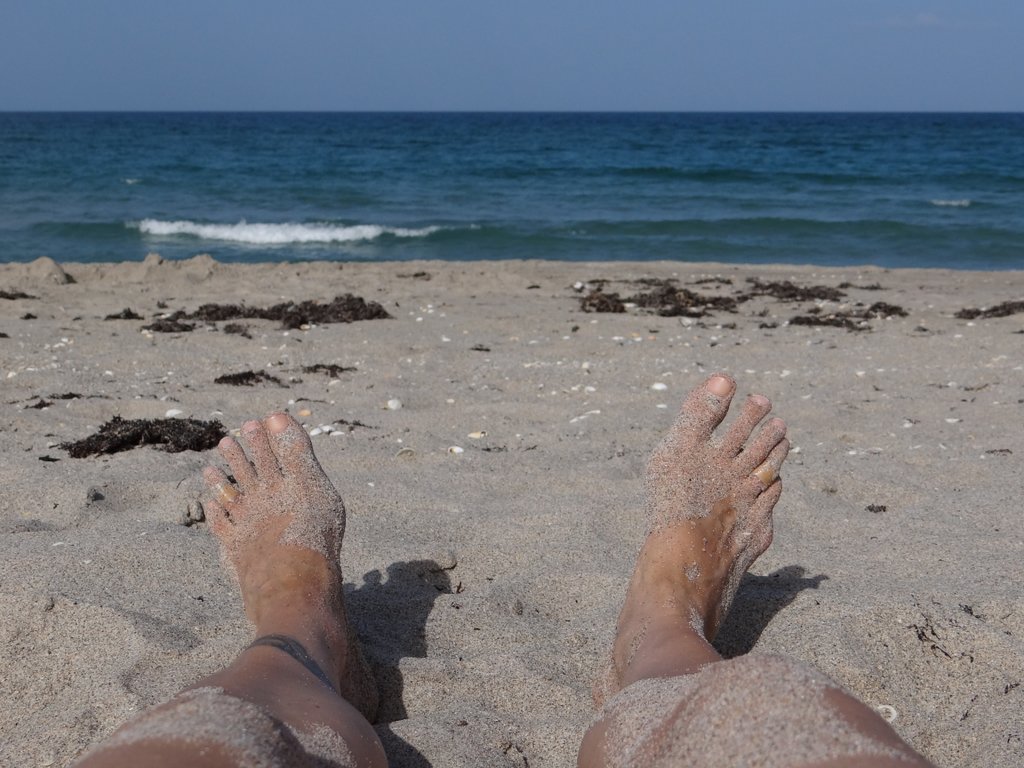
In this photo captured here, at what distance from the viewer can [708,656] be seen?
1756mm

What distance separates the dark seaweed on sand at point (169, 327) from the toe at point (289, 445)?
3433 mm

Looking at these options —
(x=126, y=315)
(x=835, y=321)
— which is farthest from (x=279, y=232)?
(x=835, y=321)

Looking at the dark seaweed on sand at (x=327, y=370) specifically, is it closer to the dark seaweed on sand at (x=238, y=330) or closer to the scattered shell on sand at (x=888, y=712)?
the dark seaweed on sand at (x=238, y=330)

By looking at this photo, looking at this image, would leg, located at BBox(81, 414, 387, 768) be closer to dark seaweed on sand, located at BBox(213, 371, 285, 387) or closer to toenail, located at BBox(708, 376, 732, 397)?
toenail, located at BBox(708, 376, 732, 397)

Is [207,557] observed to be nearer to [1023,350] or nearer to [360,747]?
[360,747]

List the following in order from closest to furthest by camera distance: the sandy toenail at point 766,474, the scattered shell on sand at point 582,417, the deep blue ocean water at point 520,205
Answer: the sandy toenail at point 766,474
the scattered shell on sand at point 582,417
the deep blue ocean water at point 520,205

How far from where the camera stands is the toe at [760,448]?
2.53 m

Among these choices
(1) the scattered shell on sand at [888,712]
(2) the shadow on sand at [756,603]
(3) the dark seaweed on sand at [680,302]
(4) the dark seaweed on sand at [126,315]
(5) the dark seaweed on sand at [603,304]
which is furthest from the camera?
(5) the dark seaweed on sand at [603,304]

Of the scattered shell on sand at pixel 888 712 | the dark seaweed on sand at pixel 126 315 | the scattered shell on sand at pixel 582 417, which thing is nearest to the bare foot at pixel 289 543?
the scattered shell on sand at pixel 888 712

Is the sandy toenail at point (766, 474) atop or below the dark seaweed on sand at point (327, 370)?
atop

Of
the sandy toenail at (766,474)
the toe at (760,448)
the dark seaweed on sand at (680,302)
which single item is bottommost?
the dark seaweed on sand at (680,302)

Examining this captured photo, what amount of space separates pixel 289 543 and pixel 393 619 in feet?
0.97

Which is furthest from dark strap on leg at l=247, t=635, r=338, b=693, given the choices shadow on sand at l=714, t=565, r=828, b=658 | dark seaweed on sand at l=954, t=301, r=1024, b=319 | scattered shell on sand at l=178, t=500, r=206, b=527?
dark seaweed on sand at l=954, t=301, r=1024, b=319

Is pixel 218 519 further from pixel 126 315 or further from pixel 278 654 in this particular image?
pixel 126 315
